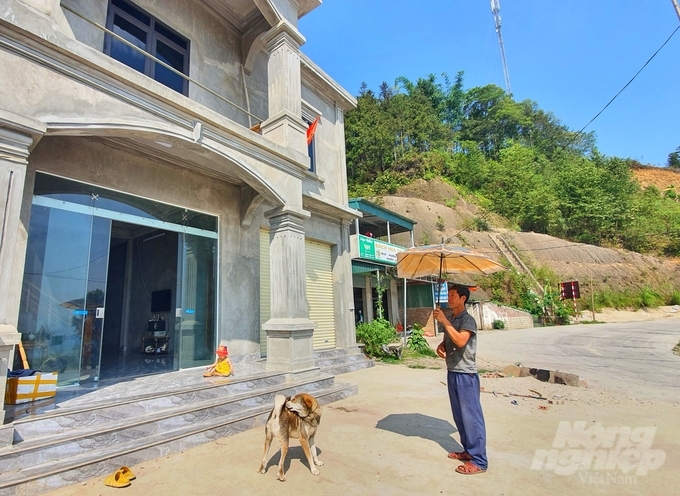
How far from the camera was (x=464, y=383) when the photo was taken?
331cm

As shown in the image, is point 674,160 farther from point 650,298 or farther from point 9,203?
point 9,203

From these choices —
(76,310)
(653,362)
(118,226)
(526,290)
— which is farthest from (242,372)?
(526,290)

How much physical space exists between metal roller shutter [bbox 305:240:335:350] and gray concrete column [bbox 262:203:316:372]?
258 cm

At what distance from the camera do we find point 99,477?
3170mm

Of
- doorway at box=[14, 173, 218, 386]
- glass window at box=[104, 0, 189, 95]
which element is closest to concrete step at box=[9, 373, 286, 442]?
doorway at box=[14, 173, 218, 386]

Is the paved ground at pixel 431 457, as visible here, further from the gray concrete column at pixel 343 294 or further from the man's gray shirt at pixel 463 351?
the gray concrete column at pixel 343 294

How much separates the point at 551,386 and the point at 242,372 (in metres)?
5.62

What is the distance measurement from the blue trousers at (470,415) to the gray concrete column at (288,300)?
3210 mm

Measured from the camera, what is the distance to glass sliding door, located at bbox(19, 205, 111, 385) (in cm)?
489

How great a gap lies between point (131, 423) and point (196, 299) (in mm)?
3362

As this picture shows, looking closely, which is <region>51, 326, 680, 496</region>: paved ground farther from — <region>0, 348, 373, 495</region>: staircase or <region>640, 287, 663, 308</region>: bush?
<region>640, 287, 663, 308</region>: bush

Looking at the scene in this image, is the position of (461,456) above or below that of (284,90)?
below

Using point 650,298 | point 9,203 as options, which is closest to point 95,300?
point 9,203

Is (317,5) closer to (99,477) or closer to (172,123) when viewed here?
(172,123)
